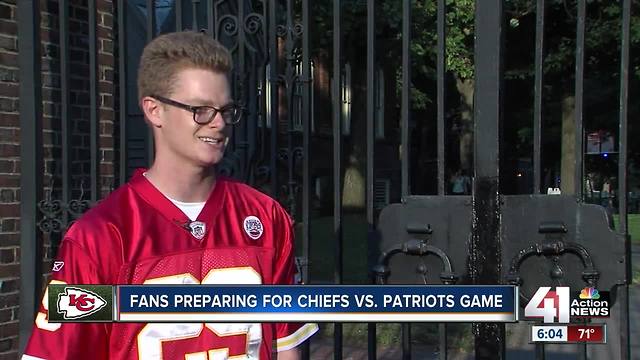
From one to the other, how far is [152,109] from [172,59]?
0.18 metres

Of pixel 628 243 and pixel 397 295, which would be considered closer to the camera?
pixel 397 295

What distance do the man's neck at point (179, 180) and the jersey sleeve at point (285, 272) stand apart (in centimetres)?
31

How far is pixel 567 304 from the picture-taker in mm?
2723

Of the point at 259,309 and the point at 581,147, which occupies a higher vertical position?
the point at 581,147

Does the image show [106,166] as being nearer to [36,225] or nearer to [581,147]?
[36,225]

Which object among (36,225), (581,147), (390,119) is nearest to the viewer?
(581,147)

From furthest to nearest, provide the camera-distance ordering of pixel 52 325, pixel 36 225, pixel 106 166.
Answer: pixel 106 166
pixel 36 225
pixel 52 325

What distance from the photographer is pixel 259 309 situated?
220 cm

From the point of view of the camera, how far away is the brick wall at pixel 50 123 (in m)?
3.74

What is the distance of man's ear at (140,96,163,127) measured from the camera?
84.6 inches

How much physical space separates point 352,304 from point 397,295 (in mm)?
171

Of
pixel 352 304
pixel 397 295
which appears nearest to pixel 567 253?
pixel 397 295

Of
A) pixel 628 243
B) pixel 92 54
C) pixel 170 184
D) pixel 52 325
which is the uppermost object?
pixel 92 54

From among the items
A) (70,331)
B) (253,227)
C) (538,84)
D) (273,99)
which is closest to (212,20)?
(273,99)
